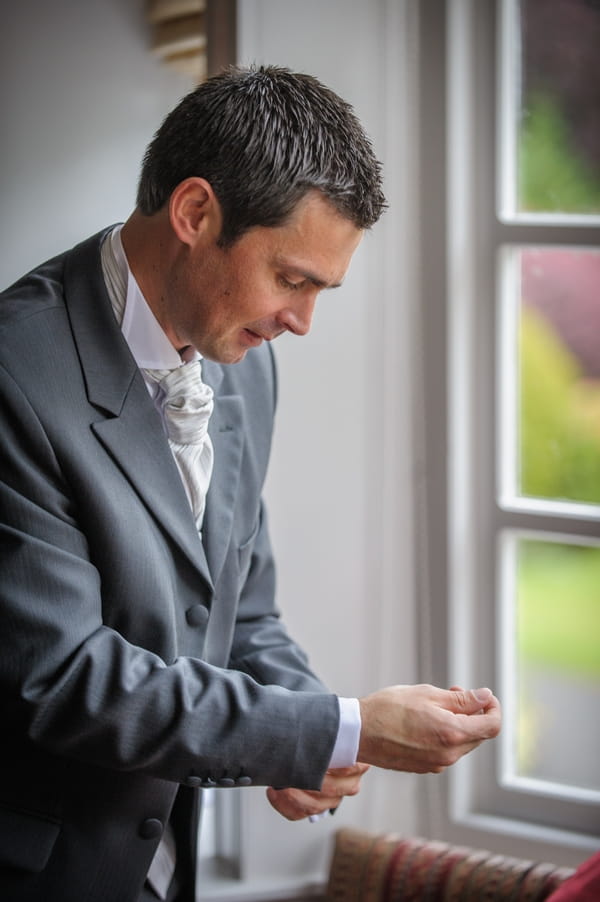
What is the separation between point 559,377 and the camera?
2.21 meters

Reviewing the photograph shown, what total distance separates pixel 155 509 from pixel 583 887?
836mm

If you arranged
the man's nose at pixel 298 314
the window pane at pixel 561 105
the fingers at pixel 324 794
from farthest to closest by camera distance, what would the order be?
1. the window pane at pixel 561 105
2. the fingers at pixel 324 794
3. the man's nose at pixel 298 314

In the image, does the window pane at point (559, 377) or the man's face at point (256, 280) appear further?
the window pane at point (559, 377)

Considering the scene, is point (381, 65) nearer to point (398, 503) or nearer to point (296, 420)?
point (296, 420)

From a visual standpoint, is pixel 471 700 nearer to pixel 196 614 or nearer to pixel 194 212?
pixel 196 614

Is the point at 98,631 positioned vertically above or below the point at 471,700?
above

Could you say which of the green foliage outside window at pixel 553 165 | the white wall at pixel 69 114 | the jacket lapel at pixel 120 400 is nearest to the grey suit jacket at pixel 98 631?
the jacket lapel at pixel 120 400

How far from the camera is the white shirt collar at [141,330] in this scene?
1366 mm

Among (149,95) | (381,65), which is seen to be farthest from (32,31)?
(381,65)

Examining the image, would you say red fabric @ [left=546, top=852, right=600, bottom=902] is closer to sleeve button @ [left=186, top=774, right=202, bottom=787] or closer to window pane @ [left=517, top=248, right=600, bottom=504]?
sleeve button @ [left=186, top=774, right=202, bottom=787]

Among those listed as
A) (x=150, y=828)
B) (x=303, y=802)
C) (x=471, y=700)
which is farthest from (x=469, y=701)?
(x=150, y=828)

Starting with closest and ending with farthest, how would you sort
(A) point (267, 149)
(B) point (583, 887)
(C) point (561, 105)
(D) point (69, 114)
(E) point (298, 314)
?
(A) point (267, 149)
(E) point (298, 314)
(B) point (583, 887)
(C) point (561, 105)
(D) point (69, 114)

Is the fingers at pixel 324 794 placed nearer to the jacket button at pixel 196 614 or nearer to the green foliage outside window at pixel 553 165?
the jacket button at pixel 196 614

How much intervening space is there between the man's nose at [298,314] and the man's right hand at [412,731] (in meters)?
0.44
